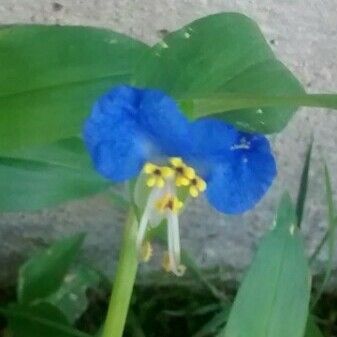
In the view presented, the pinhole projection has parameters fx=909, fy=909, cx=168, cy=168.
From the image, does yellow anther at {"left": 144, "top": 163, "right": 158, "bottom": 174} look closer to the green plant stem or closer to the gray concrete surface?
the green plant stem

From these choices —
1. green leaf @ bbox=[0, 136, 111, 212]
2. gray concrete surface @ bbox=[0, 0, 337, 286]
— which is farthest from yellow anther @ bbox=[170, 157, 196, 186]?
gray concrete surface @ bbox=[0, 0, 337, 286]

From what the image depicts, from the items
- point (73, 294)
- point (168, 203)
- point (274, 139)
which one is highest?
point (168, 203)

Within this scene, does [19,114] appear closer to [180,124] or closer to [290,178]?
[180,124]

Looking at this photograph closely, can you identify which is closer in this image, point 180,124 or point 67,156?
point 180,124

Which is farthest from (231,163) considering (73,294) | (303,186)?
(73,294)

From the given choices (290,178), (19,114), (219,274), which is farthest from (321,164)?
(19,114)

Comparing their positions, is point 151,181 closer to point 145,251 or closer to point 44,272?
point 145,251

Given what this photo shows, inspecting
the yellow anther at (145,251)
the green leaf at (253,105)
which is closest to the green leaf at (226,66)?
the green leaf at (253,105)
